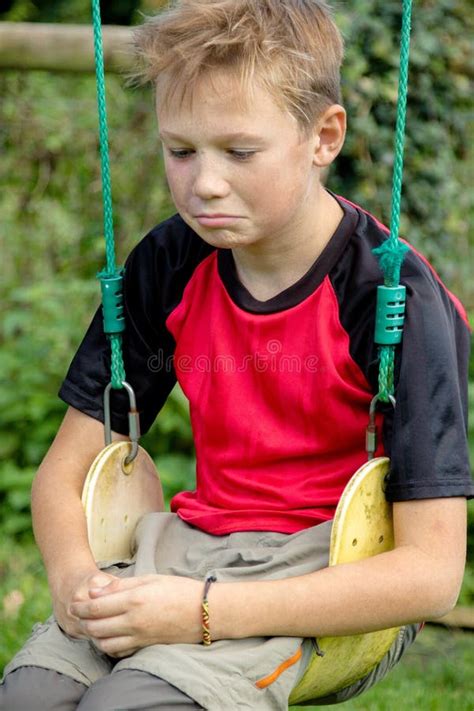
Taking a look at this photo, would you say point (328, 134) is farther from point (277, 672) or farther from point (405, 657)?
point (405, 657)

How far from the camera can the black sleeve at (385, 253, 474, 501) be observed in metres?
2.12

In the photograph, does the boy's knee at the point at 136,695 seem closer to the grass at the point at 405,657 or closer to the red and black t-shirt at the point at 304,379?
the red and black t-shirt at the point at 304,379

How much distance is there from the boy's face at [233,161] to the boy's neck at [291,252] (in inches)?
3.1

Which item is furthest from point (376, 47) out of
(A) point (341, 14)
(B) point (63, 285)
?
(B) point (63, 285)

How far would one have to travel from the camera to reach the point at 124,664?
6.83 ft

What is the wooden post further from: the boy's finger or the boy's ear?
the boy's finger

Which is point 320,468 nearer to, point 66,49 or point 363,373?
point 363,373

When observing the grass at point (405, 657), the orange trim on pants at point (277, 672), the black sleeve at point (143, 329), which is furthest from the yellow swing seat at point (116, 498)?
the grass at point (405, 657)

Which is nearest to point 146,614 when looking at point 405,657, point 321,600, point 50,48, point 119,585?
point 119,585

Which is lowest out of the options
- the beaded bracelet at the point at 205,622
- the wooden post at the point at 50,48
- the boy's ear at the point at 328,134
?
the beaded bracelet at the point at 205,622

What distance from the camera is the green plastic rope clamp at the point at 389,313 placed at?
2.14 meters

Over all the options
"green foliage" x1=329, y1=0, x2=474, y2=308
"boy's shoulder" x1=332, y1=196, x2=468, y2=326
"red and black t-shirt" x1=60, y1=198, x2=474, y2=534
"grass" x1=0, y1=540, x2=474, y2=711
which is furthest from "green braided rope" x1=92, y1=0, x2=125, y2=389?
"green foliage" x1=329, y1=0, x2=474, y2=308

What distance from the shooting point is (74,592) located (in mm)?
2211

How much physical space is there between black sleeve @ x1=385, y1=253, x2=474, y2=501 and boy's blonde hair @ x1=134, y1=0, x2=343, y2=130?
0.45 m
